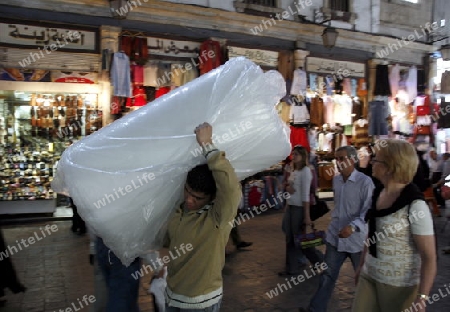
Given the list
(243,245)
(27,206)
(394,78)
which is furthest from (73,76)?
(394,78)

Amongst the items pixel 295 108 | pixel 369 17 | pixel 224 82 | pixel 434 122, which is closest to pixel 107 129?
pixel 224 82

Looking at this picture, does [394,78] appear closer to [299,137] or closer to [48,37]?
[299,137]

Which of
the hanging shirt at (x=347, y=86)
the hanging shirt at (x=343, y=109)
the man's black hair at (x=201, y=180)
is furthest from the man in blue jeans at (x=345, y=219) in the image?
the hanging shirt at (x=347, y=86)

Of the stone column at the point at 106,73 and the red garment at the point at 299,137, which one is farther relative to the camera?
the red garment at the point at 299,137

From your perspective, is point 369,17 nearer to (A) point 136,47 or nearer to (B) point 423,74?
(B) point 423,74

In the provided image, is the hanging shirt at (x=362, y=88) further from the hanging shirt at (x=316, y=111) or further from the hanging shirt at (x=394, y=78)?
the hanging shirt at (x=316, y=111)

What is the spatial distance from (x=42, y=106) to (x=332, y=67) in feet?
29.6

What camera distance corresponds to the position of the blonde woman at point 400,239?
2.60m

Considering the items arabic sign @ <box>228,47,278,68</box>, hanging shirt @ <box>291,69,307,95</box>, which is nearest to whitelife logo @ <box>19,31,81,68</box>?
arabic sign @ <box>228,47,278,68</box>

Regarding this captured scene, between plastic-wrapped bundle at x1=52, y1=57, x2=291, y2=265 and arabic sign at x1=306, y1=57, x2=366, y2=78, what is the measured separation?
11.0 meters

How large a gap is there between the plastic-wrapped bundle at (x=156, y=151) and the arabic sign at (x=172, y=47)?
8.43m

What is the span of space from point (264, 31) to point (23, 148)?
290 inches

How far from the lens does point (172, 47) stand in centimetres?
1083

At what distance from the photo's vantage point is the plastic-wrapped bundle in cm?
228
